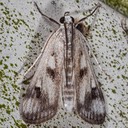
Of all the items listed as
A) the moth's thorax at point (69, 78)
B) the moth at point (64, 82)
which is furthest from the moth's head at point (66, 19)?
the moth's thorax at point (69, 78)

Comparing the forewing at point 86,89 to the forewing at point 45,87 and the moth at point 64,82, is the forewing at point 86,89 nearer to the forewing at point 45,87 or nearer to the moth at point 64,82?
the moth at point 64,82

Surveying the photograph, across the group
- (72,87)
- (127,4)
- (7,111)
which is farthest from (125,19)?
(7,111)

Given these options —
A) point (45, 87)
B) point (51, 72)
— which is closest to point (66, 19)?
point (51, 72)

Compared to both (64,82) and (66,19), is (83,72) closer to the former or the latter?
(64,82)

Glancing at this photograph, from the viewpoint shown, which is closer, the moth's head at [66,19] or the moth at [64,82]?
the moth at [64,82]

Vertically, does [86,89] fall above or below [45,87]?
below

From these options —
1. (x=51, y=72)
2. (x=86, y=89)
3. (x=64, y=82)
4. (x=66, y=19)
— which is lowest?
(x=86, y=89)

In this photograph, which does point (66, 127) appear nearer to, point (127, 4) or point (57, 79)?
point (57, 79)
